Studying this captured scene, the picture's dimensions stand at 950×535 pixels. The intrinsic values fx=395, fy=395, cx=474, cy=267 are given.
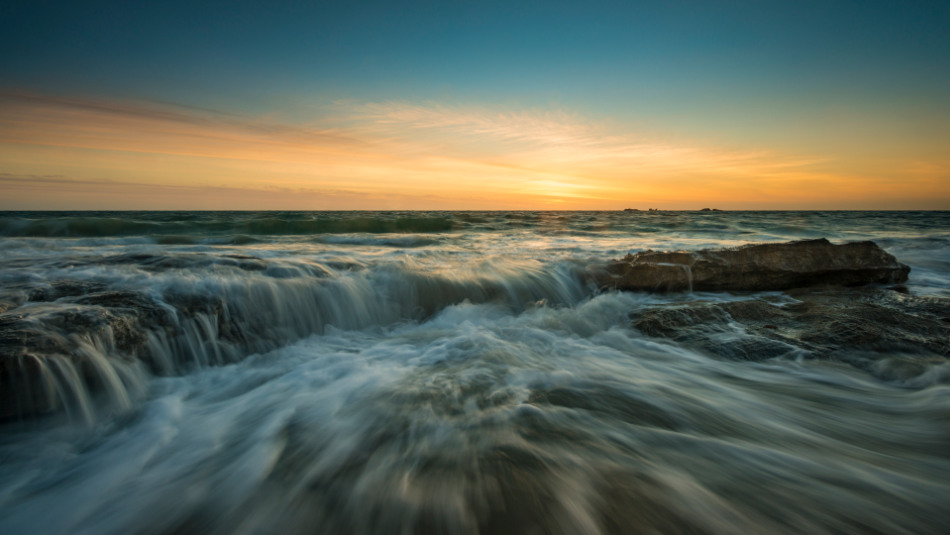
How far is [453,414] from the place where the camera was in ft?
8.50

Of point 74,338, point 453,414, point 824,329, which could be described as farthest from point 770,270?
point 74,338

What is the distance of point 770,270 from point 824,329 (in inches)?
82.8

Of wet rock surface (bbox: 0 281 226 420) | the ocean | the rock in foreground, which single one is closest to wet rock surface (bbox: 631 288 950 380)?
the ocean

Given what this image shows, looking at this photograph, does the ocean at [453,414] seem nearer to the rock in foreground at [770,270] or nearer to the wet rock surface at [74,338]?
the wet rock surface at [74,338]

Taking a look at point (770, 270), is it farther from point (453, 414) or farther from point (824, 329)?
point (453, 414)

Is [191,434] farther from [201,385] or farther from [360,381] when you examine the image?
[360,381]

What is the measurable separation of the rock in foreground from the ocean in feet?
2.43

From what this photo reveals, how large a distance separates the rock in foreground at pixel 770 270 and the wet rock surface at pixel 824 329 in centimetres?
65

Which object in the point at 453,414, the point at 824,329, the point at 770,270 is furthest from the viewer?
the point at 770,270

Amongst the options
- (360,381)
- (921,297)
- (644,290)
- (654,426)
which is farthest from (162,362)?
(921,297)

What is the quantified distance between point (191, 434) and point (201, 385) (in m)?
0.77

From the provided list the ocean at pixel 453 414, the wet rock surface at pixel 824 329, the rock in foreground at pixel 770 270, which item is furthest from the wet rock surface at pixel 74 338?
the rock in foreground at pixel 770 270

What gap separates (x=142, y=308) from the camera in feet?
10.8

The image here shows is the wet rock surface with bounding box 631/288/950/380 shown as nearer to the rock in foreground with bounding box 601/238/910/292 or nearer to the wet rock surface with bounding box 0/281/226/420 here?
the rock in foreground with bounding box 601/238/910/292
